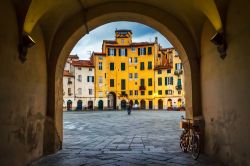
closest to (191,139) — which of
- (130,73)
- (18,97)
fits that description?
(18,97)

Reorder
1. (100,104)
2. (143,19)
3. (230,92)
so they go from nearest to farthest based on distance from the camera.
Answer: (230,92)
(143,19)
(100,104)

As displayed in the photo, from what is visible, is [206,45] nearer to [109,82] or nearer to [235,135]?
[235,135]

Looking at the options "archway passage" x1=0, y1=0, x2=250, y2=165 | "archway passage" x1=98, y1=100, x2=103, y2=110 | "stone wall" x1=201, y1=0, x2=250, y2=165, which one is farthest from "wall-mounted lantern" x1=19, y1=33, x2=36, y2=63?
"archway passage" x1=98, y1=100, x2=103, y2=110

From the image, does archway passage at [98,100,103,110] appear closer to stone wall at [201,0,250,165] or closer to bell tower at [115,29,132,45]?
bell tower at [115,29,132,45]

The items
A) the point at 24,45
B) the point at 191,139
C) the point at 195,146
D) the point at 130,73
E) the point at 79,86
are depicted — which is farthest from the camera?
the point at 130,73

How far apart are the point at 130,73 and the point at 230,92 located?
192 feet

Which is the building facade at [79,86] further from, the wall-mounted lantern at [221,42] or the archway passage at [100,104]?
the wall-mounted lantern at [221,42]

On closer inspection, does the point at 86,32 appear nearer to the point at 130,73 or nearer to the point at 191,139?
the point at 191,139

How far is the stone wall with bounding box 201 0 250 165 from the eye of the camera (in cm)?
500

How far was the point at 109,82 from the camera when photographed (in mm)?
63438

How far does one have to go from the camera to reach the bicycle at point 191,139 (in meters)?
6.80

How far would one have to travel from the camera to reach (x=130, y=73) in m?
64.2

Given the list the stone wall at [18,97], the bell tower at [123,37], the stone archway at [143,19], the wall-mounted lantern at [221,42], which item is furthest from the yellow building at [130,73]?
the wall-mounted lantern at [221,42]

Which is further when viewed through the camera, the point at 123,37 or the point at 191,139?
the point at 123,37
